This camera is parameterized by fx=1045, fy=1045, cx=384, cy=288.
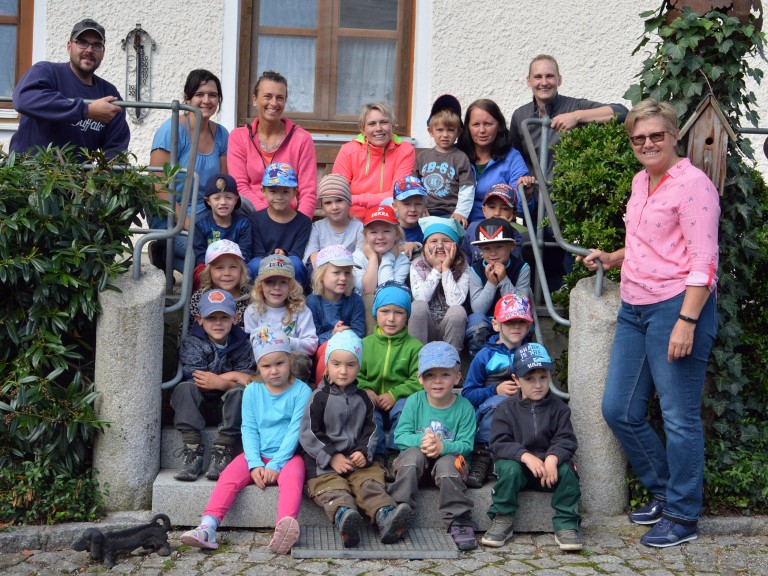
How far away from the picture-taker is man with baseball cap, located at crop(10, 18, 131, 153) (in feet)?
19.2

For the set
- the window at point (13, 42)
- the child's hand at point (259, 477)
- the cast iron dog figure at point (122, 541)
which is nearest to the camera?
the cast iron dog figure at point (122, 541)

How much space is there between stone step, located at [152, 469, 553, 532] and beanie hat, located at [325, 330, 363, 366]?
74 cm

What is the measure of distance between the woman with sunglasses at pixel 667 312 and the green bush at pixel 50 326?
257 cm

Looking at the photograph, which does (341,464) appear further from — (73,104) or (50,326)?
(73,104)

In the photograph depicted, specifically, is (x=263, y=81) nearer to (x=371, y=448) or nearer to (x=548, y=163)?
(x=548, y=163)

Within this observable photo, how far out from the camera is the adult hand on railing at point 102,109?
19.0 ft

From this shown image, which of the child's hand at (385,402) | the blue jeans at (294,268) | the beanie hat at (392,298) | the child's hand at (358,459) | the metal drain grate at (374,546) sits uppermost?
the blue jeans at (294,268)

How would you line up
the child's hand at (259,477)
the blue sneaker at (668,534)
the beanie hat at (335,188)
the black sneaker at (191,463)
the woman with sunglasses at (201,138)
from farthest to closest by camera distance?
the woman with sunglasses at (201,138) < the beanie hat at (335,188) < the black sneaker at (191,463) < the child's hand at (259,477) < the blue sneaker at (668,534)

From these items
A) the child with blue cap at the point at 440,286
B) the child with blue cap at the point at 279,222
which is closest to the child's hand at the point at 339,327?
the child with blue cap at the point at 440,286

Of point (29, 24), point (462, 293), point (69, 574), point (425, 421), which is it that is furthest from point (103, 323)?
point (29, 24)

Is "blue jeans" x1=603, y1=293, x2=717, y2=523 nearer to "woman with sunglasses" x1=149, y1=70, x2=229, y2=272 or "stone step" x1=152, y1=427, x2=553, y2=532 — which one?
"stone step" x1=152, y1=427, x2=553, y2=532

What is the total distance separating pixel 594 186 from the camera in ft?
18.4

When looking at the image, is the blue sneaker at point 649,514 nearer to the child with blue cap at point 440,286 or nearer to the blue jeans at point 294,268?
the child with blue cap at point 440,286

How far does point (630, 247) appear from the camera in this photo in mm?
5059
